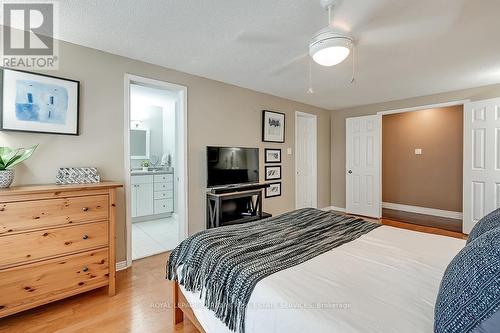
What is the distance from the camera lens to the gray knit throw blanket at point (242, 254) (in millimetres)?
1196

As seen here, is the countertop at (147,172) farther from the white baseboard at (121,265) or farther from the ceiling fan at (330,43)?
the ceiling fan at (330,43)

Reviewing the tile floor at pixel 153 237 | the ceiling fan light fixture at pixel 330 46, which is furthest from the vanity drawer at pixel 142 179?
the ceiling fan light fixture at pixel 330 46

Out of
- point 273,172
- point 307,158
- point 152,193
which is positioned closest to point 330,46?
point 273,172

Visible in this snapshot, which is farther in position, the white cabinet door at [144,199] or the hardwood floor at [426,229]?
the white cabinet door at [144,199]

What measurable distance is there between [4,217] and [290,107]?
168 inches

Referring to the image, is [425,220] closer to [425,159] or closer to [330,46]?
[425,159]

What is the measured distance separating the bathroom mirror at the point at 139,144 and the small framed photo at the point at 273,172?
9.37 ft

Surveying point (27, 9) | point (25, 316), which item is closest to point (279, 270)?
point (25, 316)

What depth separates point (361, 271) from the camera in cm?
125

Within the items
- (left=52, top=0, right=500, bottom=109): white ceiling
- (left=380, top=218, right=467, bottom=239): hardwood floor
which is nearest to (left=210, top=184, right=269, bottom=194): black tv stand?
(left=52, top=0, right=500, bottom=109): white ceiling

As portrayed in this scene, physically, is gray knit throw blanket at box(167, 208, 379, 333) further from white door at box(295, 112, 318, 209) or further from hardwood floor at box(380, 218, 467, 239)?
white door at box(295, 112, 318, 209)

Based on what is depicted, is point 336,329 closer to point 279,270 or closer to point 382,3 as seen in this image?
point 279,270

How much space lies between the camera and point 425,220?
468cm

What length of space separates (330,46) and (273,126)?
2470 millimetres
